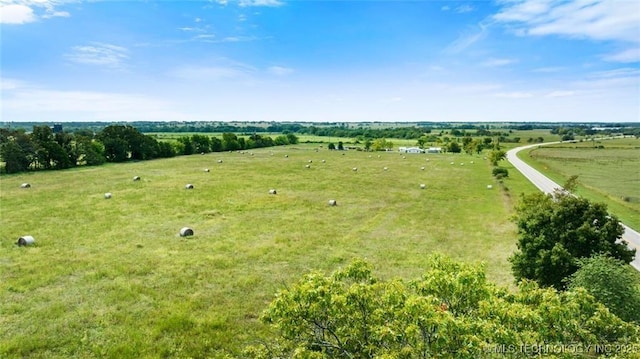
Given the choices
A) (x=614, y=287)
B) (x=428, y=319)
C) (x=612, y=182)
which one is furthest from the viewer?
(x=612, y=182)

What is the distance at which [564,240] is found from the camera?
16016mm

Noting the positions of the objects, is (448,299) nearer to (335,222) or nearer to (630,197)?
(335,222)

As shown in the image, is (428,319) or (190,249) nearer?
(428,319)

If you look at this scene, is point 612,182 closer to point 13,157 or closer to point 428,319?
point 428,319

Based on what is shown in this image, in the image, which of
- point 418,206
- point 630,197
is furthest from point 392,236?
point 630,197

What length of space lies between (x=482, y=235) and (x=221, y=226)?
19815 millimetres

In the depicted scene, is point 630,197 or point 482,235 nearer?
point 482,235

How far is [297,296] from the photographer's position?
790 centimetres

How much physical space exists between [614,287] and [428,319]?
9190 mm

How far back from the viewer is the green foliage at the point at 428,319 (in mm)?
6762

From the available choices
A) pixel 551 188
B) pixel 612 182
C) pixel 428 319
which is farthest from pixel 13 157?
pixel 612 182

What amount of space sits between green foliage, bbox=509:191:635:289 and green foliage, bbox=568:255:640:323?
2159 millimetres

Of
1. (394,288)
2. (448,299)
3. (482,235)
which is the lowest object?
(482,235)

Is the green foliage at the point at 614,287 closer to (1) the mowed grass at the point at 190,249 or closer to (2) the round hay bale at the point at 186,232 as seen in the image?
(1) the mowed grass at the point at 190,249
